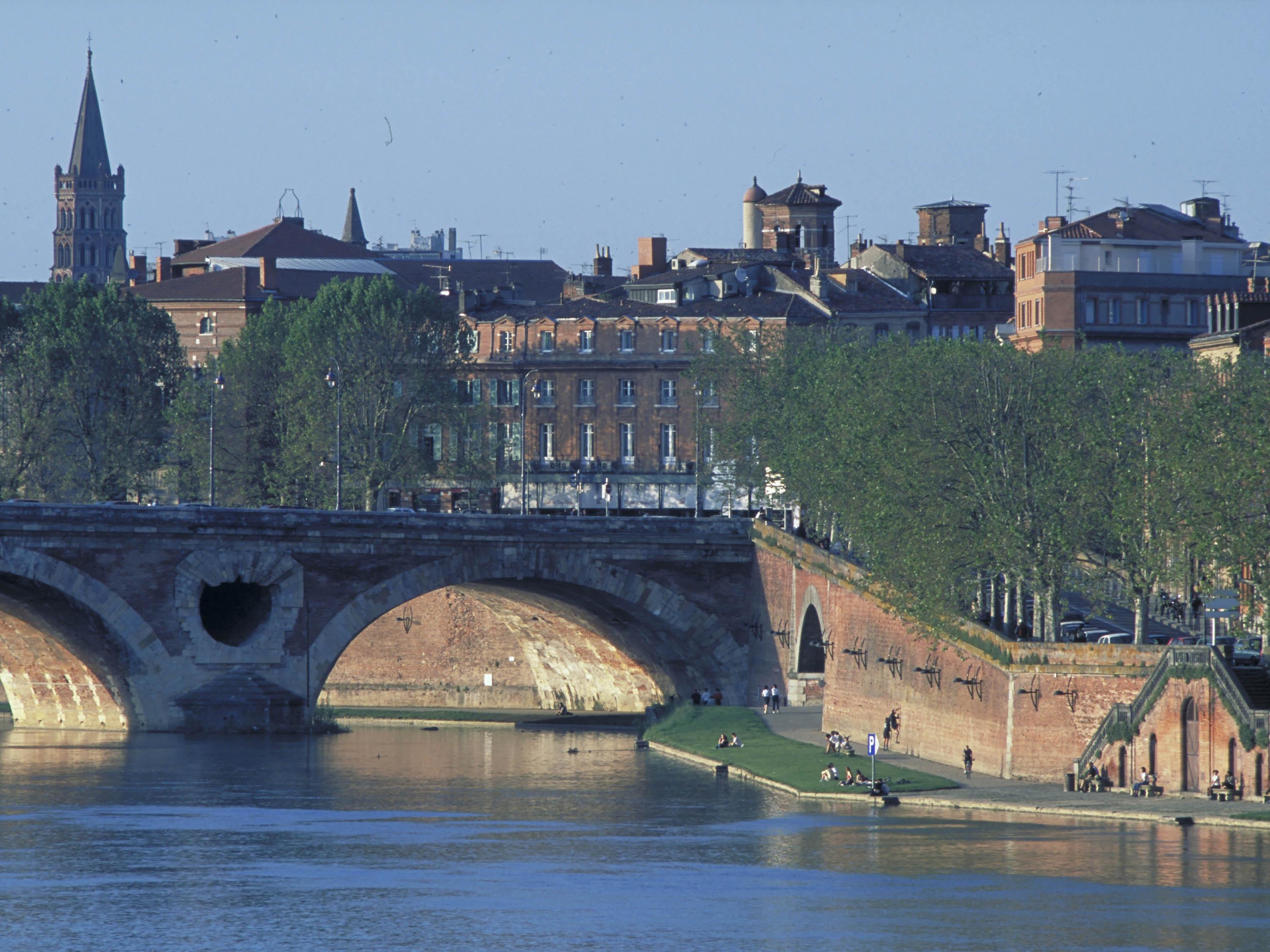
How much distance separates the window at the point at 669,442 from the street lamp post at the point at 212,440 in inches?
1032

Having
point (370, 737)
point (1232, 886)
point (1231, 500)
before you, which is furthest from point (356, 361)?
point (1232, 886)

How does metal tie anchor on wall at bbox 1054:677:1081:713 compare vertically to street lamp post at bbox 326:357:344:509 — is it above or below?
below

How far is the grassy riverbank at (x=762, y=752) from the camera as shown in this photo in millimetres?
80688

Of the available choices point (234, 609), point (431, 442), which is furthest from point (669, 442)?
point (234, 609)

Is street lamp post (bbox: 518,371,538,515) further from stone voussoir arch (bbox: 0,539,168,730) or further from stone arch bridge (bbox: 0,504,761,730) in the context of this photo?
stone voussoir arch (bbox: 0,539,168,730)

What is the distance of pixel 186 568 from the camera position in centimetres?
9594

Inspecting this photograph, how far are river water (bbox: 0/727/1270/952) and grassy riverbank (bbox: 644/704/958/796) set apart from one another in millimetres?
1493

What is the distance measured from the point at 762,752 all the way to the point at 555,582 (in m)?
16.1

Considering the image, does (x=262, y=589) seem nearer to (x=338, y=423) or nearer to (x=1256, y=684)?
(x=338, y=423)

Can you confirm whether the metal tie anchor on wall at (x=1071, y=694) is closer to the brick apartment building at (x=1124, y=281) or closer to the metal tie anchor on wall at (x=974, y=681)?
the metal tie anchor on wall at (x=974, y=681)

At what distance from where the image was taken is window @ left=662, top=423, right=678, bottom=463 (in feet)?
480

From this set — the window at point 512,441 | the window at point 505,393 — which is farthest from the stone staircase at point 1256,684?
the window at point 505,393

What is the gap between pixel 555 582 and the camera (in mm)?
103688

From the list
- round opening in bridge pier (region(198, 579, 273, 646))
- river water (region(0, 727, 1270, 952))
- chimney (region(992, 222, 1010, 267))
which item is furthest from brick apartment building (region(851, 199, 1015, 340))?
river water (region(0, 727, 1270, 952))
